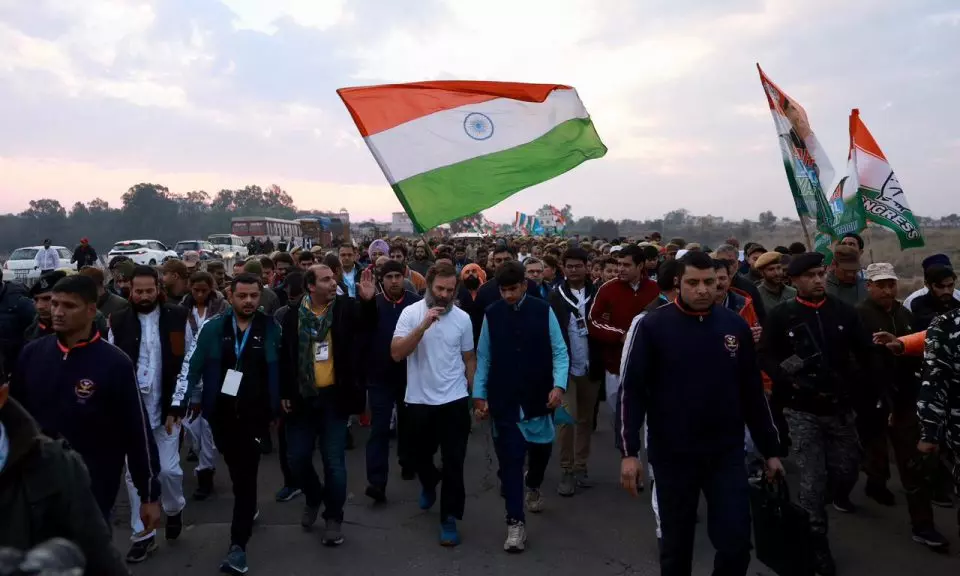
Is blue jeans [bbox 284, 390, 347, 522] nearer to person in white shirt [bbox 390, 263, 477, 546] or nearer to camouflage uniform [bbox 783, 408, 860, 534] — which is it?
person in white shirt [bbox 390, 263, 477, 546]

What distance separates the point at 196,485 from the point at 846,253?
6.23 meters

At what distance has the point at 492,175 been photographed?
23.4ft

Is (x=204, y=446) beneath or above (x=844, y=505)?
above

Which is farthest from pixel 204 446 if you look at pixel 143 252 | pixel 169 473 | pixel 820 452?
pixel 143 252

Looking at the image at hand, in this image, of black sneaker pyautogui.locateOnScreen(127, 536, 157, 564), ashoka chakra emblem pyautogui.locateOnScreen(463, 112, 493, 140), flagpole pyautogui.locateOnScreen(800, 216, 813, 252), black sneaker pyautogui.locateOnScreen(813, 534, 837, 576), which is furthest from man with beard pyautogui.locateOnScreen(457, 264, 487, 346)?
flagpole pyautogui.locateOnScreen(800, 216, 813, 252)

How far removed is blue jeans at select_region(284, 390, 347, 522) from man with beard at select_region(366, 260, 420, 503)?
2.43ft

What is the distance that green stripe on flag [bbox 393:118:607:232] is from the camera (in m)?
6.70

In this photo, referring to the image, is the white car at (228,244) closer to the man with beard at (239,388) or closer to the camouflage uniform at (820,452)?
the man with beard at (239,388)

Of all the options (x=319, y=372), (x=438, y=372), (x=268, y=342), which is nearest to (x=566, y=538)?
(x=438, y=372)

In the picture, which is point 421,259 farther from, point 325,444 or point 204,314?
point 325,444

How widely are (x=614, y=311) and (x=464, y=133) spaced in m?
2.58

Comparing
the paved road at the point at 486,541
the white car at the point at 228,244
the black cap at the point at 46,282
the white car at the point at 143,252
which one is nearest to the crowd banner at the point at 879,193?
the paved road at the point at 486,541

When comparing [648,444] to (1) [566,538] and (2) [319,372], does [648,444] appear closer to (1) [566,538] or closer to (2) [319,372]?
(1) [566,538]

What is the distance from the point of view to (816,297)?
4500 mm
